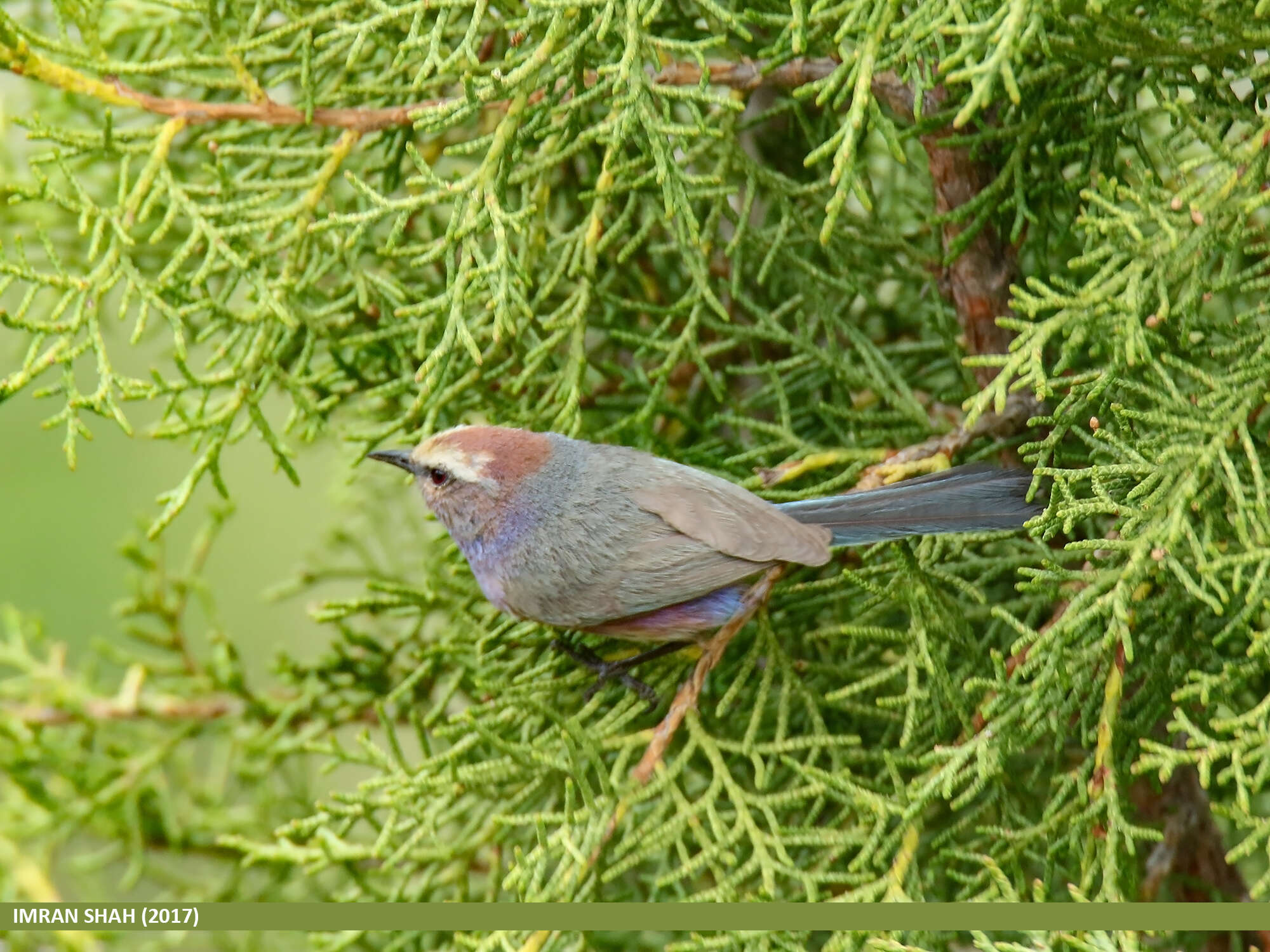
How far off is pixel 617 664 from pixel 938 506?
0.89 metres

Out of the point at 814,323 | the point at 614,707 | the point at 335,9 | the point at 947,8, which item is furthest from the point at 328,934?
the point at 947,8

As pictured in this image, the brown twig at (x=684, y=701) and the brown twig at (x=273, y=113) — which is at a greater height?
the brown twig at (x=273, y=113)

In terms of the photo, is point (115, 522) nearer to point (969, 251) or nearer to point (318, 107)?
point (318, 107)

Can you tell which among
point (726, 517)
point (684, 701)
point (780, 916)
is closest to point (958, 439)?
point (726, 517)

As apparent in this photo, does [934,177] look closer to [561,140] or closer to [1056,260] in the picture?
[1056,260]

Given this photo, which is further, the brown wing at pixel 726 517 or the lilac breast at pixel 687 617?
the lilac breast at pixel 687 617

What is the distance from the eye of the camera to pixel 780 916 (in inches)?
91.3

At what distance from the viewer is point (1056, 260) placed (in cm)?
303

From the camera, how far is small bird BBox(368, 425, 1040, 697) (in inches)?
100.0

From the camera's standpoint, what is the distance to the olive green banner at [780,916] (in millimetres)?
2143

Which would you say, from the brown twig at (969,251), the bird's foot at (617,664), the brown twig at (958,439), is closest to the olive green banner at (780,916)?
the bird's foot at (617,664)

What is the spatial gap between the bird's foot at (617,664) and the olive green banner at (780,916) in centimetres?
51

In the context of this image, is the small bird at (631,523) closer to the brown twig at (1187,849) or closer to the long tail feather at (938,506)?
the long tail feather at (938,506)

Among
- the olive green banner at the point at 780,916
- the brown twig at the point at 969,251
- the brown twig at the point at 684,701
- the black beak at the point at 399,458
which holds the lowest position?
the olive green banner at the point at 780,916
